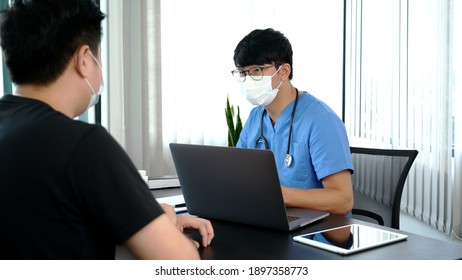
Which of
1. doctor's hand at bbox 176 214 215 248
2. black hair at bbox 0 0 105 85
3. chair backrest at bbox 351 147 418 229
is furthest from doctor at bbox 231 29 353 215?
black hair at bbox 0 0 105 85

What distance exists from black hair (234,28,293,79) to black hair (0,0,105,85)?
1093mm

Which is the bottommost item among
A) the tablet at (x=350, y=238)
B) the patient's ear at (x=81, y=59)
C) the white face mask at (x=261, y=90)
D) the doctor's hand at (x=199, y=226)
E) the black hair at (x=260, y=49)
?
the tablet at (x=350, y=238)

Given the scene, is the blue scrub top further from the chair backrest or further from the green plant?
the green plant

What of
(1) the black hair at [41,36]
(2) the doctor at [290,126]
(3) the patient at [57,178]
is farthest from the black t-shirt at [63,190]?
(2) the doctor at [290,126]

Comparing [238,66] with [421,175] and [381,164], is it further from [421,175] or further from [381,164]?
[421,175]

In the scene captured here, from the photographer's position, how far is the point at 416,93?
2865 mm

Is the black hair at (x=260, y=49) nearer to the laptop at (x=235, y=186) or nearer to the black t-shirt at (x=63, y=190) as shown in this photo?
the laptop at (x=235, y=186)

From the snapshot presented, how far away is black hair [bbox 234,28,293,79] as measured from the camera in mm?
2016

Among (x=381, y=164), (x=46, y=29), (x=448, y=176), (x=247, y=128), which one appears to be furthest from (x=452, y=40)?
(x=46, y=29)

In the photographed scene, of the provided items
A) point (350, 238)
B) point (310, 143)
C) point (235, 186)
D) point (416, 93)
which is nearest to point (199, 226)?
point (235, 186)

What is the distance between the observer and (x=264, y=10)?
12.5 feet

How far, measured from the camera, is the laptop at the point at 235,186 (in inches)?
53.1

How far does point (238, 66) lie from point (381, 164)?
735mm

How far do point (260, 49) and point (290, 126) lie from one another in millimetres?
327
